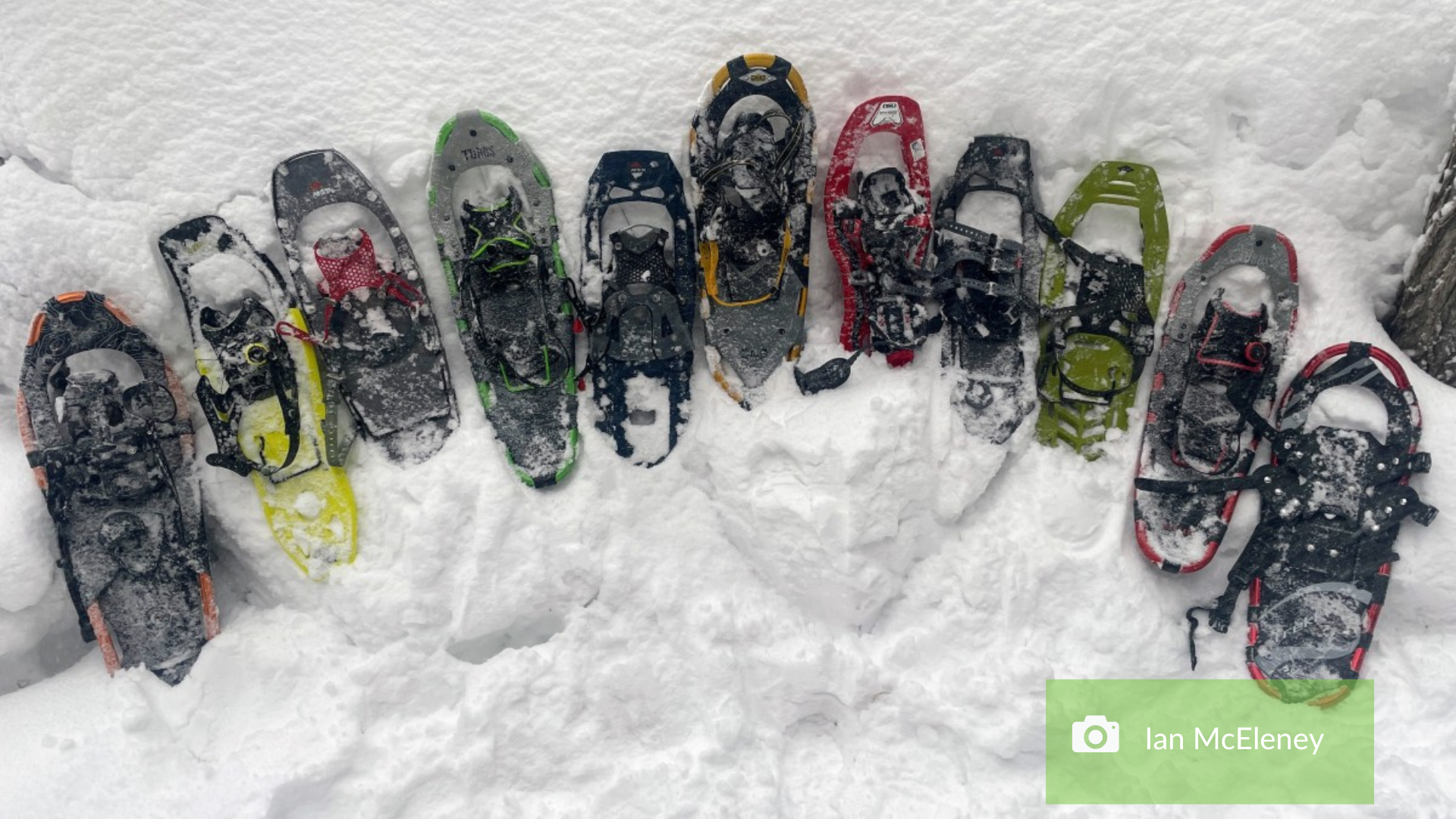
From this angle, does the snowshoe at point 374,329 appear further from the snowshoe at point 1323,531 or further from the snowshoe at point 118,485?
the snowshoe at point 1323,531

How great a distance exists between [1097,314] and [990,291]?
0.40 meters

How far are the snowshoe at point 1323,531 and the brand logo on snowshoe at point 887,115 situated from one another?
1.60m

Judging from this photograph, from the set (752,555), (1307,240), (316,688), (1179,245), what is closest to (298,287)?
(316,688)

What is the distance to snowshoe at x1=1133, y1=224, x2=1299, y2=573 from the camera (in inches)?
105

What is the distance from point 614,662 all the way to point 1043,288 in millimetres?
2013

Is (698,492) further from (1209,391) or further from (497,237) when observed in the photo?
(1209,391)

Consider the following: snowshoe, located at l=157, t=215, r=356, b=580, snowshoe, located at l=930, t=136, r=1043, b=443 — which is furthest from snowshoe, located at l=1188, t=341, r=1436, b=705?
snowshoe, located at l=157, t=215, r=356, b=580

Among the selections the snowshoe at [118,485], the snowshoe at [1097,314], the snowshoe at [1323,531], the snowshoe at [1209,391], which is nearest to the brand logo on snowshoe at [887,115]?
the snowshoe at [1097,314]

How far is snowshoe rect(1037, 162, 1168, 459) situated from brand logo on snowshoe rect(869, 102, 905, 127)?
632 millimetres

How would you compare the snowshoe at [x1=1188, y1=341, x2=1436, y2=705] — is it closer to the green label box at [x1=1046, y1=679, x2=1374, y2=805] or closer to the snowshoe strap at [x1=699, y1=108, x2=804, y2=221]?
the green label box at [x1=1046, y1=679, x2=1374, y2=805]

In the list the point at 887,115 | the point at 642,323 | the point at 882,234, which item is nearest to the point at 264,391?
the point at 642,323

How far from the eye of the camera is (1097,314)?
277 centimetres

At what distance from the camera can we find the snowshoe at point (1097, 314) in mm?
2697

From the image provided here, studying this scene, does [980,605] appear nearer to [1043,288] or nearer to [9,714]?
[1043,288]
